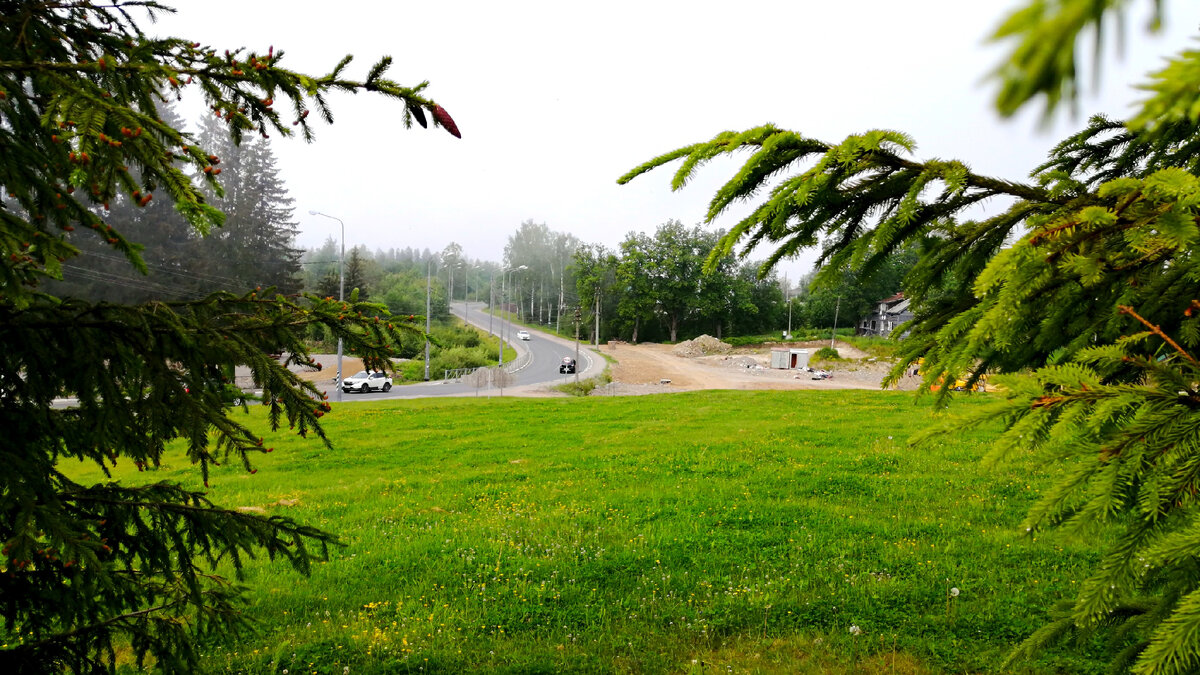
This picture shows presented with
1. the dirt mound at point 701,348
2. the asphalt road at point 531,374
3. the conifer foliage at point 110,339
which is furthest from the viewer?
the dirt mound at point 701,348

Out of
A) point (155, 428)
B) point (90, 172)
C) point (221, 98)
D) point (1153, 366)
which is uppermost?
point (221, 98)

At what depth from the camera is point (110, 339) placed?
2.53 metres

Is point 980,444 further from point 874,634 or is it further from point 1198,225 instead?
point 1198,225

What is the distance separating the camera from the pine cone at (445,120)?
2668 mm

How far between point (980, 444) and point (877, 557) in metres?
6.74

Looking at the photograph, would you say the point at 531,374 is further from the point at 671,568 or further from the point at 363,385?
the point at 671,568

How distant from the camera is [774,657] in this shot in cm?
423

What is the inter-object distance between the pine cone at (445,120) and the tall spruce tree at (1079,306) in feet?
2.93

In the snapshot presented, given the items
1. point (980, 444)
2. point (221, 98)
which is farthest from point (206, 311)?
point (980, 444)

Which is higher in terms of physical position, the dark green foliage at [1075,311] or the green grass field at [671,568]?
the dark green foliage at [1075,311]

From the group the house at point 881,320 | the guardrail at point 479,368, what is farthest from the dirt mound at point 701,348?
the house at point 881,320

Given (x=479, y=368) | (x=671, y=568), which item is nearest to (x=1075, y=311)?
(x=671, y=568)

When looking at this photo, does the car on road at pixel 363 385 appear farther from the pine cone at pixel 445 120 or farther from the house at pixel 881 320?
the house at pixel 881 320

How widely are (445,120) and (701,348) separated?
62.5 meters
